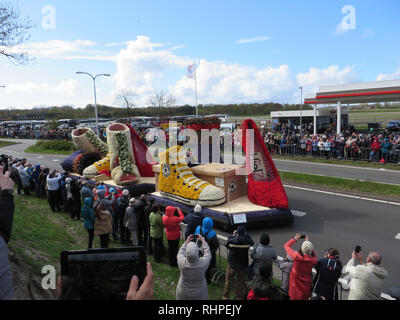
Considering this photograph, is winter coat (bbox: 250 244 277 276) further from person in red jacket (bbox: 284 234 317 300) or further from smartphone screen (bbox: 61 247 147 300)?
smartphone screen (bbox: 61 247 147 300)

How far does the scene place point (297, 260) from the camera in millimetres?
5059

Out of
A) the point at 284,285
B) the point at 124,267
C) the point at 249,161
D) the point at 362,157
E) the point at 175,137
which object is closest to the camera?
the point at 124,267

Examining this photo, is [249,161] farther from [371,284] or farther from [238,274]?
[371,284]

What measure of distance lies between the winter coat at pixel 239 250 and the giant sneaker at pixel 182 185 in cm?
404

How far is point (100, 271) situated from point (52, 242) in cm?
566

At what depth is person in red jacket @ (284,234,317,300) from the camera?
4.98 meters

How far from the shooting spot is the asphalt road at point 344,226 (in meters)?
7.91

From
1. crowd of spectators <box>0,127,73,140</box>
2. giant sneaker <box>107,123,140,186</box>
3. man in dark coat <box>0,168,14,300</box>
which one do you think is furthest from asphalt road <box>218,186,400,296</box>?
crowd of spectators <box>0,127,73,140</box>

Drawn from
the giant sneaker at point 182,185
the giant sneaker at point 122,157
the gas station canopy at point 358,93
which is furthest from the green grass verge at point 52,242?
the gas station canopy at point 358,93

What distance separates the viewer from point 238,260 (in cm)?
561

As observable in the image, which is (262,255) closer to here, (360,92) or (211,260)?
(211,260)

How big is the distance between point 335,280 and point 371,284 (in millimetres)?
549

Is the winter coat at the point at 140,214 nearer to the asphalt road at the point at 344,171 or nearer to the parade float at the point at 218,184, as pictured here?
the parade float at the point at 218,184
